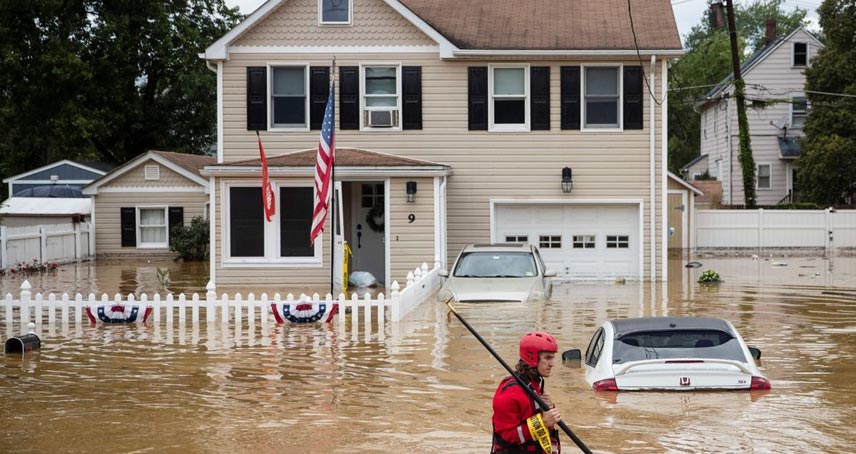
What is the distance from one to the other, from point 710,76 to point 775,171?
2134cm

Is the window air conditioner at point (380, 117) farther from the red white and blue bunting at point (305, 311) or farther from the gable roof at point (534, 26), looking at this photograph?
the red white and blue bunting at point (305, 311)

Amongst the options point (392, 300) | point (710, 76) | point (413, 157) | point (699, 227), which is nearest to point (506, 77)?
point (413, 157)

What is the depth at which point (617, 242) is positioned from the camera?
29.4 m

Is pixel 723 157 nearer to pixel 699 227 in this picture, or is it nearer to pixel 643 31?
pixel 699 227

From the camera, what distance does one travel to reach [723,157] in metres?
55.2

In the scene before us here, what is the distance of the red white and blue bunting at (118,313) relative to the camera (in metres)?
20.0

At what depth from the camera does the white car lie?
1230cm

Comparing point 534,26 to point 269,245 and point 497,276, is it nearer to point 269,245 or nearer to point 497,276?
point 269,245

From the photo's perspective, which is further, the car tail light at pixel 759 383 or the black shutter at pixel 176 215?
the black shutter at pixel 176 215

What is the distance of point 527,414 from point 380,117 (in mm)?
21408

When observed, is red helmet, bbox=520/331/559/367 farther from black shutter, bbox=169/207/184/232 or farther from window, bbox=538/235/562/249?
black shutter, bbox=169/207/184/232

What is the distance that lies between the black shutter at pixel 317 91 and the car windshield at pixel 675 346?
1670cm

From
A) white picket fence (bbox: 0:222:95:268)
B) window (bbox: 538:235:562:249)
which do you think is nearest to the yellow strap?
window (bbox: 538:235:562:249)

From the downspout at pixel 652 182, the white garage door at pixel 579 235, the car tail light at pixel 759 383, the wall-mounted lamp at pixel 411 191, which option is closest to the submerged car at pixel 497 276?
the wall-mounted lamp at pixel 411 191
